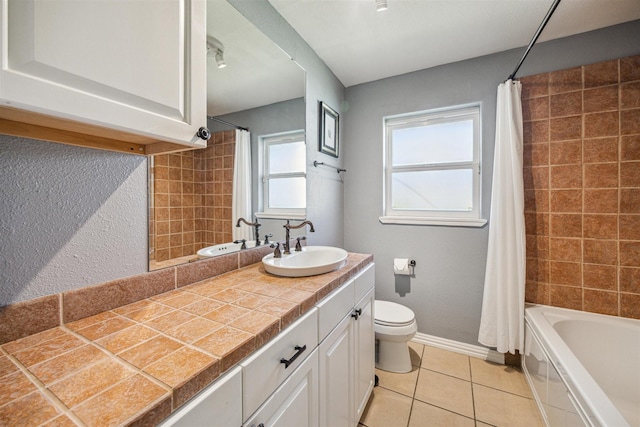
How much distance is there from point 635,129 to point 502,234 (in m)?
0.99

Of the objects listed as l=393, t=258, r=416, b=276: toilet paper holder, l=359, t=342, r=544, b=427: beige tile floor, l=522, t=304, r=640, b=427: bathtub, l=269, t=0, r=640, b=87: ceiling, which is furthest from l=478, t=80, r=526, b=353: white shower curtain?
l=393, t=258, r=416, b=276: toilet paper holder

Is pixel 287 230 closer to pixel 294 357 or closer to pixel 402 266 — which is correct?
pixel 294 357

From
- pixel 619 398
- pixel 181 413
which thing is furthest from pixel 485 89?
pixel 181 413

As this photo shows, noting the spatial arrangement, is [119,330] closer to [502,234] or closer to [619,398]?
[502,234]

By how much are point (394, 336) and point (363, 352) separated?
0.45 meters

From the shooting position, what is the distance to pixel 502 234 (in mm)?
1831

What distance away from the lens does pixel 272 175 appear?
1.60 meters

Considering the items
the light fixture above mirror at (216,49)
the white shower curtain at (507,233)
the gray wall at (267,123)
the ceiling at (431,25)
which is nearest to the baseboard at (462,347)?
the white shower curtain at (507,233)

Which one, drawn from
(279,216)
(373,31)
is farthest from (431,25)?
(279,216)

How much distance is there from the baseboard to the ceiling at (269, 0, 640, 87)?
7.64 ft

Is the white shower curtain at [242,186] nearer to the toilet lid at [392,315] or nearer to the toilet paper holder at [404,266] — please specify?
the toilet lid at [392,315]

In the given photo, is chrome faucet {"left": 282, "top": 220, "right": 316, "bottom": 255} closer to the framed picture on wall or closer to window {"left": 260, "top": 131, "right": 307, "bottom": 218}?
Answer: window {"left": 260, "top": 131, "right": 307, "bottom": 218}

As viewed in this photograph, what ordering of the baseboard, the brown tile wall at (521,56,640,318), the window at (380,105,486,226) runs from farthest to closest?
the window at (380,105,486,226), the baseboard, the brown tile wall at (521,56,640,318)

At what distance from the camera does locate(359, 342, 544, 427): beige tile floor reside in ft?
4.88
